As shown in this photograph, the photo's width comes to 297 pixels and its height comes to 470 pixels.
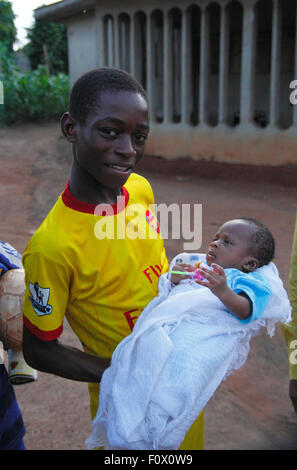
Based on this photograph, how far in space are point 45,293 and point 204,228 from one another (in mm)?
5654

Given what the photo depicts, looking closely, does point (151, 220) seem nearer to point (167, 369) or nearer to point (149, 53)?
point (167, 369)

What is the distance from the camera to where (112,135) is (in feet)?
4.71

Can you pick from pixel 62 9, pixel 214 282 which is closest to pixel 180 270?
pixel 214 282

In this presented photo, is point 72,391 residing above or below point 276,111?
below

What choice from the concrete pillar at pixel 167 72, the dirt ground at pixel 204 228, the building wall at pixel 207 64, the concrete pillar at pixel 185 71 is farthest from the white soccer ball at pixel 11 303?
the concrete pillar at pixel 167 72

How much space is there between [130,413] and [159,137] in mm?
9902

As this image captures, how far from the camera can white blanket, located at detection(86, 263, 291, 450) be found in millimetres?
1366

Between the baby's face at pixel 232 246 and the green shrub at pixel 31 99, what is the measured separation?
532 inches

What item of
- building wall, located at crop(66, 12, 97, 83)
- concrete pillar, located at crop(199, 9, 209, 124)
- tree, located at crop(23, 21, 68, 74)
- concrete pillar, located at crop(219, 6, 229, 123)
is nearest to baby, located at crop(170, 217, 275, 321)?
concrete pillar, located at crop(219, 6, 229, 123)

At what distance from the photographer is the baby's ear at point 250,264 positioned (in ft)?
5.81

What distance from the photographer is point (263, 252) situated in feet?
5.89

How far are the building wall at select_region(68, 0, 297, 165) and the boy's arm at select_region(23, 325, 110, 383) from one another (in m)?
8.35

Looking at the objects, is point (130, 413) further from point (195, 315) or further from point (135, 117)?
point (135, 117)

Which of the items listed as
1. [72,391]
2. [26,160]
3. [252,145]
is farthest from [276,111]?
[72,391]
